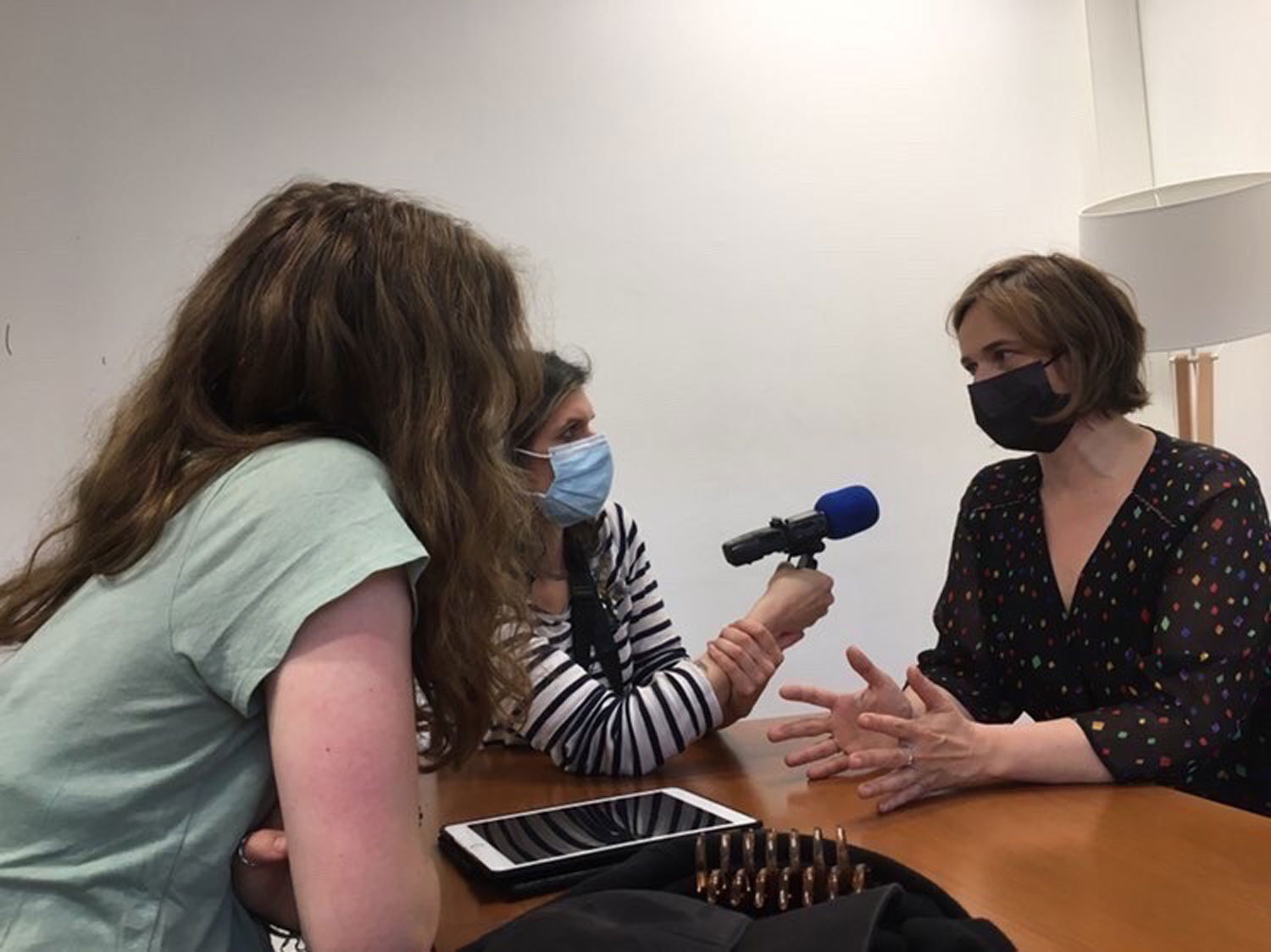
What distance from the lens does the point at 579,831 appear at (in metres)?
1.14

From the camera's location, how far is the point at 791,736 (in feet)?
4.83

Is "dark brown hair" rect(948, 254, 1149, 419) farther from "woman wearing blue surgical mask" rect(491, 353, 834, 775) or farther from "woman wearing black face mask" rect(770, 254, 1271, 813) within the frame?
"woman wearing blue surgical mask" rect(491, 353, 834, 775)

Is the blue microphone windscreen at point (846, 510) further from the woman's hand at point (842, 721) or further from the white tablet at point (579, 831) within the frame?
the white tablet at point (579, 831)

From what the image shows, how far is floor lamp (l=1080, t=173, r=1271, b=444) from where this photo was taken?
7.39 ft

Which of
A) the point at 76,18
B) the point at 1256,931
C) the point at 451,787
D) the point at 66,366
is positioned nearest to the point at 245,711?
the point at 451,787

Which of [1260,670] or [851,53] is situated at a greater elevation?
[851,53]

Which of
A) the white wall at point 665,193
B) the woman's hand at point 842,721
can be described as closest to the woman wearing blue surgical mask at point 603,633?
the woman's hand at point 842,721

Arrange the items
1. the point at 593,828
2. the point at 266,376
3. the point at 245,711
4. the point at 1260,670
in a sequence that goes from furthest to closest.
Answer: the point at 1260,670, the point at 593,828, the point at 266,376, the point at 245,711

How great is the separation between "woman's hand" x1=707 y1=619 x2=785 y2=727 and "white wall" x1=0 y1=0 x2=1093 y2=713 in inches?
41.8

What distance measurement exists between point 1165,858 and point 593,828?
1.77 ft

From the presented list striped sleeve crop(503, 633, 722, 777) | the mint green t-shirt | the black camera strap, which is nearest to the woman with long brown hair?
the mint green t-shirt

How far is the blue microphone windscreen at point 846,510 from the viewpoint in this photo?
60.7 inches

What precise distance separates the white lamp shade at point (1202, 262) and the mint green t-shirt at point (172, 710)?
2.02m

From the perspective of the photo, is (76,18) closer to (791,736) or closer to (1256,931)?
(791,736)
